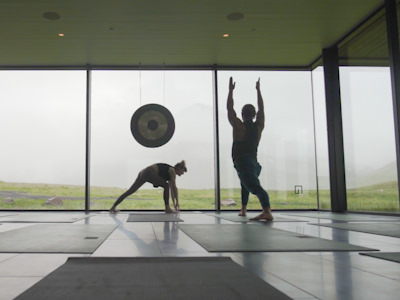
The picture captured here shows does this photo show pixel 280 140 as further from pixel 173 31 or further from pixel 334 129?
pixel 173 31

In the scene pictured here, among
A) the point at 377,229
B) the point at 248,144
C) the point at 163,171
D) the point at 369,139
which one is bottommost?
the point at 377,229

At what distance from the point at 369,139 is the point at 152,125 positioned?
335 centimetres

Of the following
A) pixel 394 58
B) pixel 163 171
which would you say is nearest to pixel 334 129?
pixel 394 58

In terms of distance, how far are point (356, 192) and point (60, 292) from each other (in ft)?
17.9

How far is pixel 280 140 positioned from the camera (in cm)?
708

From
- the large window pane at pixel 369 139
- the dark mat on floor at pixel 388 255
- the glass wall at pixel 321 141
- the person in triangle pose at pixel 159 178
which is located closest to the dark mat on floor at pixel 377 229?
the dark mat on floor at pixel 388 255

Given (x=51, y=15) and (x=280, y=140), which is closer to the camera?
(x=51, y=15)

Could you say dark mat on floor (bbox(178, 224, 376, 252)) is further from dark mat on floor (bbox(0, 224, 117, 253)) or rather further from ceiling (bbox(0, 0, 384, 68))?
ceiling (bbox(0, 0, 384, 68))

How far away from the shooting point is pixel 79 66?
274 inches

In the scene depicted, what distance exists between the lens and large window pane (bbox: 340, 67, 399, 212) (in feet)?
16.1

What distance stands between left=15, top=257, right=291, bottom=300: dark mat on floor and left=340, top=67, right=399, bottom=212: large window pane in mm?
4202

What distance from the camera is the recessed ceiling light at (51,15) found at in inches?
199

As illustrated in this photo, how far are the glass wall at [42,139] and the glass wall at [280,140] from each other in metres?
2.45

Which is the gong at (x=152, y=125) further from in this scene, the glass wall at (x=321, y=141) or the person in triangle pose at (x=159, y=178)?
the glass wall at (x=321, y=141)
